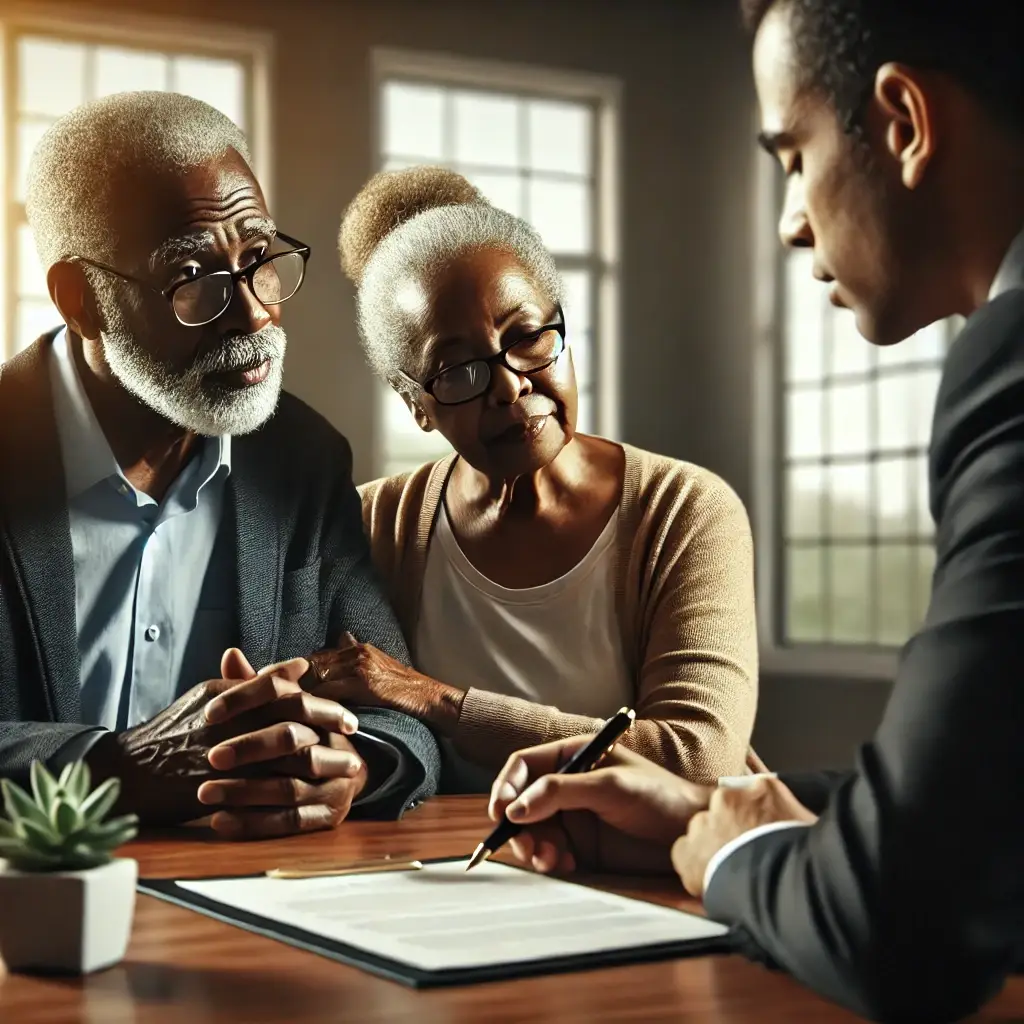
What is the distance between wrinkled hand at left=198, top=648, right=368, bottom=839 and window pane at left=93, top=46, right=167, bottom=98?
4456 mm

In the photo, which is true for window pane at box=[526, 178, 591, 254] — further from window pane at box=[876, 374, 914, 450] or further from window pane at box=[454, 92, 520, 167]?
window pane at box=[876, 374, 914, 450]

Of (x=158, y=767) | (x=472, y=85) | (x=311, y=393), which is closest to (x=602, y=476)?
(x=158, y=767)

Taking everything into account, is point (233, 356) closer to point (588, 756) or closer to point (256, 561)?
point (256, 561)

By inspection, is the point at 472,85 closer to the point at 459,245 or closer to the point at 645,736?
the point at 459,245

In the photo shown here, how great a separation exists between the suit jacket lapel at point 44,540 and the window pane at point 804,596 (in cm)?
479

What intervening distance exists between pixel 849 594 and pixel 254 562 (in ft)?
15.1

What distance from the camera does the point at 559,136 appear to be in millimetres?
6582

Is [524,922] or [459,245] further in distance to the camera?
[459,245]

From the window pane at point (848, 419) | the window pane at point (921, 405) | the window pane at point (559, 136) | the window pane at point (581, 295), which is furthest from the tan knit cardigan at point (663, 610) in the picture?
the window pane at point (559, 136)

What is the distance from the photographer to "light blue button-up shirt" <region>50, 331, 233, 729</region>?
2.11 m

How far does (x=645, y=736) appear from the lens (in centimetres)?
194

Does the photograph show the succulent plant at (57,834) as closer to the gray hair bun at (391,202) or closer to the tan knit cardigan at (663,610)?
the tan knit cardigan at (663,610)

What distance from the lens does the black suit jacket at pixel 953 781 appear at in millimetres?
818

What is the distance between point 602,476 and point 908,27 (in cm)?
138
